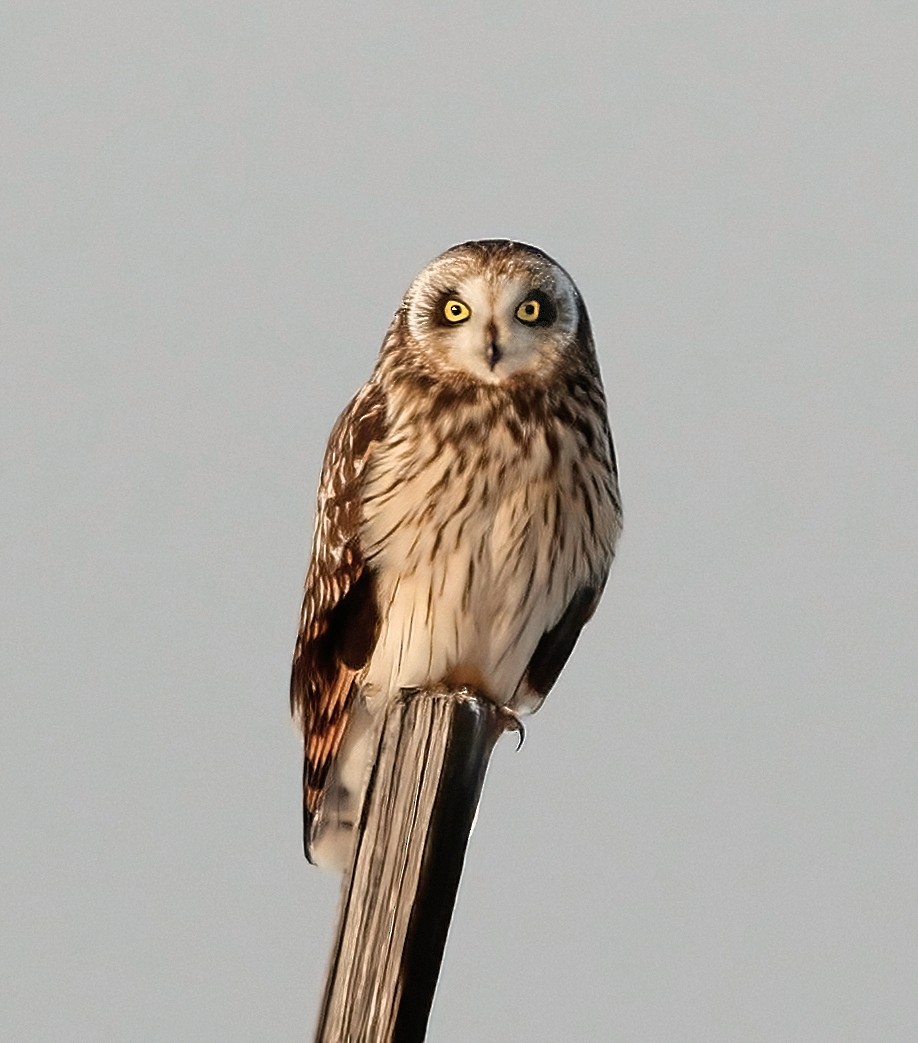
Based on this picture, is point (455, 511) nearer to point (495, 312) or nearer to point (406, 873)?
point (495, 312)

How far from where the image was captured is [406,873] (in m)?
2.84

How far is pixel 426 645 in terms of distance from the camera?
4.66m

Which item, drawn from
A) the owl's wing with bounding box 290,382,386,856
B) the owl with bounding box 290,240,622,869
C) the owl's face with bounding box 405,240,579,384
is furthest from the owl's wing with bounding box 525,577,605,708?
the owl's face with bounding box 405,240,579,384

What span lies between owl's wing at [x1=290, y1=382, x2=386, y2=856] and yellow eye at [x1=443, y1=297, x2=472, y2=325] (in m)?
0.29

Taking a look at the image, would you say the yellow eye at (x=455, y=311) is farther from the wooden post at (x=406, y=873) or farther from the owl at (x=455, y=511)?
the wooden post at (x=406, y=873)

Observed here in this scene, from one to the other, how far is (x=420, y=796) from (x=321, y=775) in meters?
1.92

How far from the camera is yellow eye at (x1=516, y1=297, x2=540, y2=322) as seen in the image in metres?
4.66

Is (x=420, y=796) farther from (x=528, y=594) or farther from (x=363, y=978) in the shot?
(x=528, y=594)

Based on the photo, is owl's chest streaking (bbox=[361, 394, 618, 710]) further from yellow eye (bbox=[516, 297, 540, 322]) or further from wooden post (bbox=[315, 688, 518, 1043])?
wooden post (bbox=[315, 688, 518, 1043])

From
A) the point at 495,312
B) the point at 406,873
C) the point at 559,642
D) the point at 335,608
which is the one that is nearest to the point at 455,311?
the point at 495,312

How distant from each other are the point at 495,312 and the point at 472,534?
59 cm

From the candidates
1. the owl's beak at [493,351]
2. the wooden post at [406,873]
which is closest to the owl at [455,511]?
the owl's beak at [493,351]

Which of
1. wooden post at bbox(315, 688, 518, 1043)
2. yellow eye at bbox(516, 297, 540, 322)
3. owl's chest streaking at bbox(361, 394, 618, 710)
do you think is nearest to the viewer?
wooden post at bbox(315, 688, 518, 1043)

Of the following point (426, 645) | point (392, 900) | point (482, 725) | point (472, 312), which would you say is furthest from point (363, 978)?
point (472, 312)
